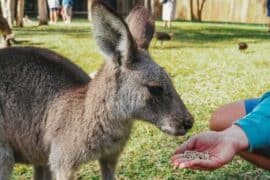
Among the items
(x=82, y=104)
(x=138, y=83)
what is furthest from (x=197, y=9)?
(x=138, y=83)

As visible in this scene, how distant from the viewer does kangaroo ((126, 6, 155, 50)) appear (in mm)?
2719

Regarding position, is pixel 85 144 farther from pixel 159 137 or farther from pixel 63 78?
pixel 159 137

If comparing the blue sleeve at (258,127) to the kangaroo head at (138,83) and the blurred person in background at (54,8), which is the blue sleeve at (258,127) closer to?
the kangaroo head at (138,83)

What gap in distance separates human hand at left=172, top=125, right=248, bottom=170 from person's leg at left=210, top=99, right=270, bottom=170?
660 millimetres

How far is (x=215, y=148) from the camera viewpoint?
6.53 ft

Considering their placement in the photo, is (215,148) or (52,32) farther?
(52,32)

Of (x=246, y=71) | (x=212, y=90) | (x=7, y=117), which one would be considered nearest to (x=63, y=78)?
(x=7, y=117)

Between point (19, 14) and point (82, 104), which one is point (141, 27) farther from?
point (19, 14)

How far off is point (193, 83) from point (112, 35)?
3.80 meters

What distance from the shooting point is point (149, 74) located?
2.51 metres

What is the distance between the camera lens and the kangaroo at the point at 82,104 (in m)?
2.48

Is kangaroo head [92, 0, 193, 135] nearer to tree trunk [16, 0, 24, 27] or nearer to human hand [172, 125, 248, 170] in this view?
human hand [172, 125, 248, 170]

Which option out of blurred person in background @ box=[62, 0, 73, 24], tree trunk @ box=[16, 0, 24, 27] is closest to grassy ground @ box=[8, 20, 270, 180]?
tree trunk @ box=[16, 0, 24, 27]

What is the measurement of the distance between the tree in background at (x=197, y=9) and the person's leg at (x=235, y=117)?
76.3 ft
